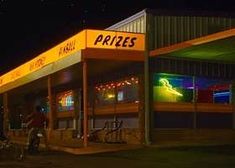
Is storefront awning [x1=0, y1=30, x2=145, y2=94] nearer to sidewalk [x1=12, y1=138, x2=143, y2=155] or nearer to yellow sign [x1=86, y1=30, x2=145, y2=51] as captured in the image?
yellow sign [x1=86, y1=30, x2=145, y2=51]

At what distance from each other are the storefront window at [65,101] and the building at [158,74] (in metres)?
5.03

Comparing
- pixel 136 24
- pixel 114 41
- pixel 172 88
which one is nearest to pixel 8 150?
pixel 114 41

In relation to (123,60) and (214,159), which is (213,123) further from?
(214,159)

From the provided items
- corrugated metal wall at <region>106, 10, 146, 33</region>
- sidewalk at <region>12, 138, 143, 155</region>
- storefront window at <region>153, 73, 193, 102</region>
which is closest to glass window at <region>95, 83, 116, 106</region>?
corrugated metal wall at <region>106, 10, 146, 33</region>

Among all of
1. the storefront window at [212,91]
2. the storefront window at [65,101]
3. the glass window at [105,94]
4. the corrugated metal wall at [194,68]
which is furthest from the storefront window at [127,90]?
the storefront window at [65,101]

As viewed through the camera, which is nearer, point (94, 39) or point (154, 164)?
point (154, 164)

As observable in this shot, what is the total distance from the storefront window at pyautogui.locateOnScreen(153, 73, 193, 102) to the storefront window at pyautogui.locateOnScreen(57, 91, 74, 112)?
866 centimetres

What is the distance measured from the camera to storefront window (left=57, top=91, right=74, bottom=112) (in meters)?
29.5

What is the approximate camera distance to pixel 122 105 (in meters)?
23.0

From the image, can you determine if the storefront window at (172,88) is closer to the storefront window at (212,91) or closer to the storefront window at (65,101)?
the storefront window at (212,91)

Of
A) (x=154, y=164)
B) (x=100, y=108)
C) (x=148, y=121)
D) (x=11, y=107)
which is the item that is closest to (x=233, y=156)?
(x=154, y=164)

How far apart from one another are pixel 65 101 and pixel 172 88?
1022 cm

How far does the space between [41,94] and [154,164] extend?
2209cm

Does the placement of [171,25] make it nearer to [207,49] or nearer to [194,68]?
[194,68]
